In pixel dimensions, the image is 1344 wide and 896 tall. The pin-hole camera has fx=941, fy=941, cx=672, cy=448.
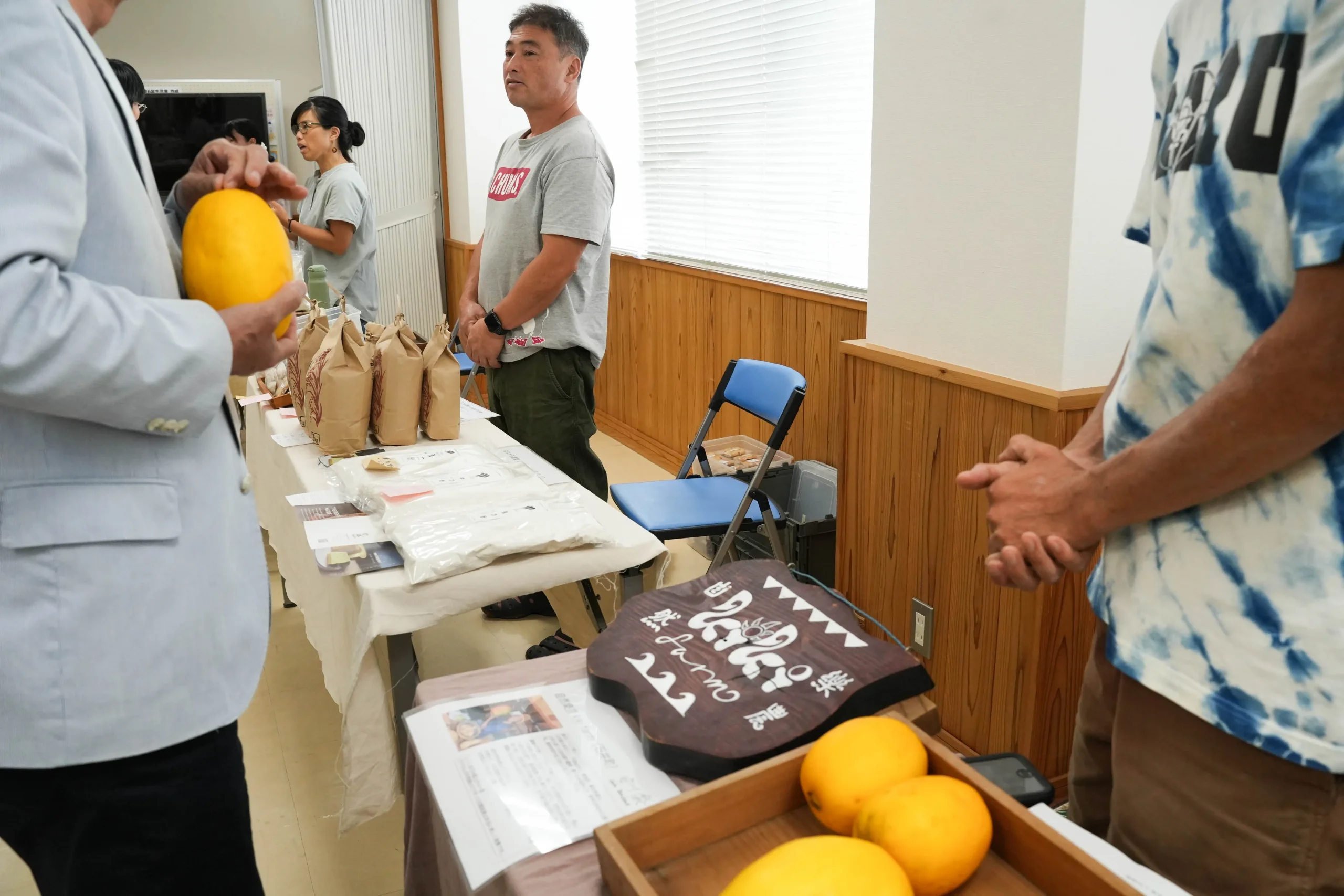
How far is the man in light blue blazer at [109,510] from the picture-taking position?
744mm

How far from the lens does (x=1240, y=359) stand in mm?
710

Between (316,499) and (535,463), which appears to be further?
(535,463)

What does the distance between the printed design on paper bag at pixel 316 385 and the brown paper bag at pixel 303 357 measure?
118mm

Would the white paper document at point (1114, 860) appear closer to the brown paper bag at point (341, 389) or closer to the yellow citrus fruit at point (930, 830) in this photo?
the yellow citrus fruit at point (930, 830)

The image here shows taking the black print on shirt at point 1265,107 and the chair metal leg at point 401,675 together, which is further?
the chair metal leg at point 401,675

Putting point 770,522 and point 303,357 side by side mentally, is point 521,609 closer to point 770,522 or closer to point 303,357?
point 770,522

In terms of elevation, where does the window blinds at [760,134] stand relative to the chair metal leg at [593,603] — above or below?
above

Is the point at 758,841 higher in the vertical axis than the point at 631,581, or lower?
higher

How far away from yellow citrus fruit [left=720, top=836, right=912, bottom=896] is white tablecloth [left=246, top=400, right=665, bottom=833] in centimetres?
89

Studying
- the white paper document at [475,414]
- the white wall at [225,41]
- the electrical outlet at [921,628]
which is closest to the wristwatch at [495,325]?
the white paper document at [475,414]

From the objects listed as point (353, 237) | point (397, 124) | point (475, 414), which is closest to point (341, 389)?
point (475, 414)

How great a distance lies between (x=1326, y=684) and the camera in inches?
27.0

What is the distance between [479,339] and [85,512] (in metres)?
1.75

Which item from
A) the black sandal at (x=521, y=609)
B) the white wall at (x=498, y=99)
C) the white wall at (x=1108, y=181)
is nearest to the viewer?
the white wall at (x=1108, y=181)
